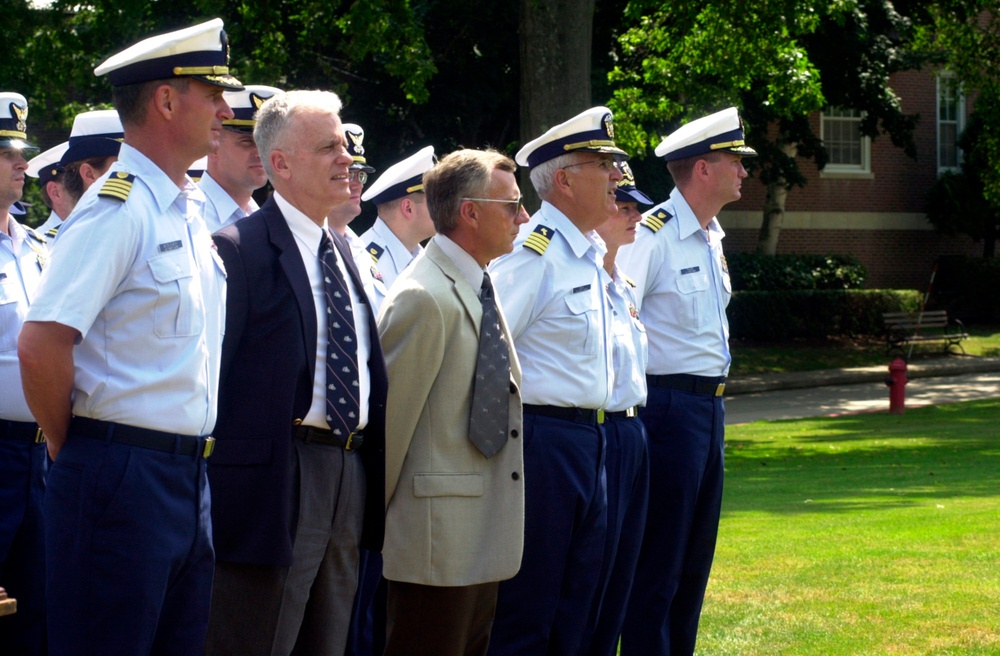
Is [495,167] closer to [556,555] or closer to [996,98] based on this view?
[556,555]

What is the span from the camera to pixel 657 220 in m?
6.12

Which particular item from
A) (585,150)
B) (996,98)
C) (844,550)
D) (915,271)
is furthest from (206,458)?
(915,271)

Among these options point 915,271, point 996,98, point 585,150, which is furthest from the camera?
point 915,271

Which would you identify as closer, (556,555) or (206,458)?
(206,458)

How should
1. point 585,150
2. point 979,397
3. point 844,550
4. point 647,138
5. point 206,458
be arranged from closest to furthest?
point 206,458, point 585,150, point 844,550, point 647,138, point 979,397

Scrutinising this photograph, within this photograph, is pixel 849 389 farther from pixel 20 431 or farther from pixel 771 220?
pixel 20 431

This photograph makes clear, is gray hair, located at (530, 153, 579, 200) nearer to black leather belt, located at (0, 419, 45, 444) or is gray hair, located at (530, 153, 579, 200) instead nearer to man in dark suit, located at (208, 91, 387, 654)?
man in dark suit, located at (208, 91, 387, 654)

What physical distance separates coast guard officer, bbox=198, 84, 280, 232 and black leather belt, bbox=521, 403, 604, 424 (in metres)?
1.43

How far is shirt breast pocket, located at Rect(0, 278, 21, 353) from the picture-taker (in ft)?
16.5

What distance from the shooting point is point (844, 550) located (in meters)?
8.71

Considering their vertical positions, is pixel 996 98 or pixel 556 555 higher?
pixel 996 98

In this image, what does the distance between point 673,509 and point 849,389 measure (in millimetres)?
19218

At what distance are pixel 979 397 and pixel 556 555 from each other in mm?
19258

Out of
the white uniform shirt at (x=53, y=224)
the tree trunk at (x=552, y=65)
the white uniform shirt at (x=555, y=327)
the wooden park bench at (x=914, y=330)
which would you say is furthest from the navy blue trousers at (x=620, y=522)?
the wooden park bench at (x=914, y=330)
